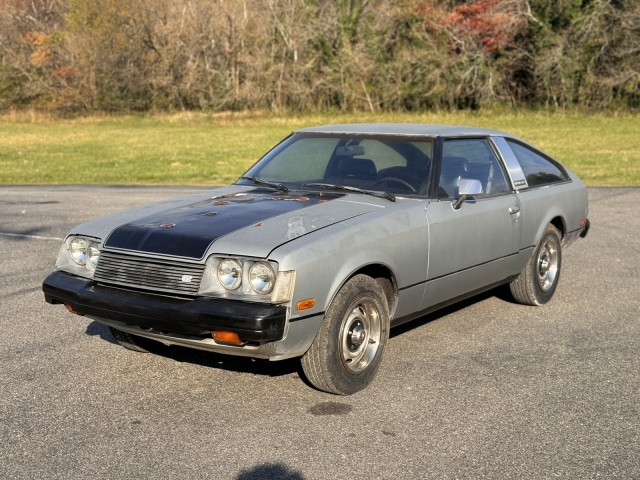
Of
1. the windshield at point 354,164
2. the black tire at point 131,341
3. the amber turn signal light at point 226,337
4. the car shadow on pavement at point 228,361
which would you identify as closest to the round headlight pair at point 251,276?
the amber turn signal light at point 226,337

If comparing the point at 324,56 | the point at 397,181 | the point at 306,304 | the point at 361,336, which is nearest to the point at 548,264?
the point at 397,181

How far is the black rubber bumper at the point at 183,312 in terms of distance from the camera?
450 cm

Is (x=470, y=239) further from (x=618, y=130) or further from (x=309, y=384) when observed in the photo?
(x=618, y=130)

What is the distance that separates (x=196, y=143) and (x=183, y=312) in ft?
100.0

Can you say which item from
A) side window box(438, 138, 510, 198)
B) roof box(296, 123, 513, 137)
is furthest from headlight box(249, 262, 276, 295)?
roof box(296, 123, 513, 137)

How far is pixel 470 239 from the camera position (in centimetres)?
605

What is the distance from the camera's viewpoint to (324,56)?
171 feet

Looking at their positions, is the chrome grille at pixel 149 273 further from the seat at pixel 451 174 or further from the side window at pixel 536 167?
the side window at pixel 536 167

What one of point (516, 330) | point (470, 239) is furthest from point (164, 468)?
point (516, 330)

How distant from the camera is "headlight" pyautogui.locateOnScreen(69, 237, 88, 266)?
533 cm

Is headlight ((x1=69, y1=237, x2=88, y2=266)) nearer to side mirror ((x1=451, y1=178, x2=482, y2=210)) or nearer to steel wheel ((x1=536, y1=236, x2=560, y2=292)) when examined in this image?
side mirror ((x1=451, y1=178, x2=482, y2=210))

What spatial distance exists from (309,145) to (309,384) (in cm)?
208

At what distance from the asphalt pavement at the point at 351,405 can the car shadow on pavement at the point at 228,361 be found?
18 millimetres

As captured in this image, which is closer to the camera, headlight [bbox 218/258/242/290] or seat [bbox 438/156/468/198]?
headlight [bbox 218/258/242/290]
